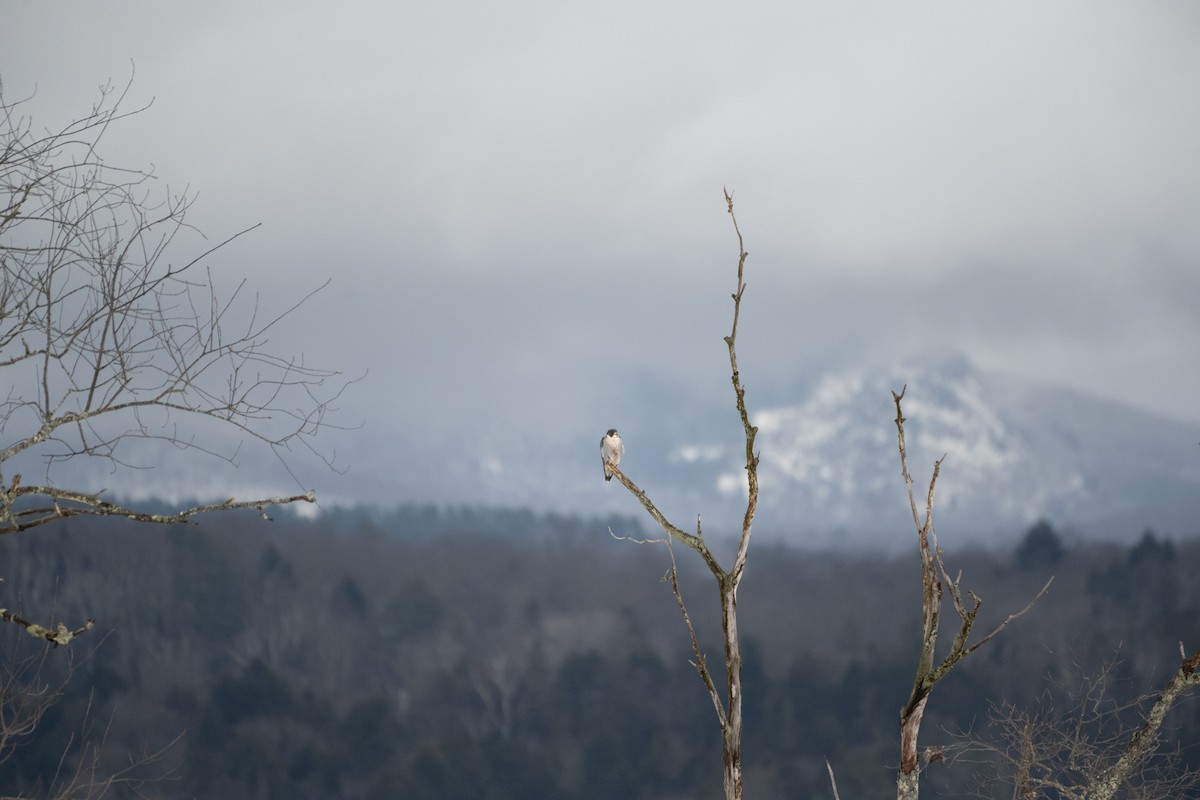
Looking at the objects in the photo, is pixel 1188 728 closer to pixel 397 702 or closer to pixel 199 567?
pixel 397 702

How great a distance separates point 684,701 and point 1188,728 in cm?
5557

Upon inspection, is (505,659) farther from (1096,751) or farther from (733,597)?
(733,597)

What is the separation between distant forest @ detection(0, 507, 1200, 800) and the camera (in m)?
89.4

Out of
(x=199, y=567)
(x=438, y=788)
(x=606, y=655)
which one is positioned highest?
(x=199, y=567)

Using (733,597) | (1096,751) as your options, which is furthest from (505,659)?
(733,597)

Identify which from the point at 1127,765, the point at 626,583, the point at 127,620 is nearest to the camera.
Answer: the point at 1127,765

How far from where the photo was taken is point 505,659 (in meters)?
121

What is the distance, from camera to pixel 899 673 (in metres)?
92.9

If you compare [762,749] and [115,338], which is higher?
[115,338]

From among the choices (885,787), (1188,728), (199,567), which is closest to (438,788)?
(885,787)

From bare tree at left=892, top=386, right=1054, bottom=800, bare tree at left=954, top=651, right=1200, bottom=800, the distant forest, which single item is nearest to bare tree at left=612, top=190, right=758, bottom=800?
bare tree at left=892, top=386, right=1054, bottom=800

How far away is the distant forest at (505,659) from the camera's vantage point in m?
89.4

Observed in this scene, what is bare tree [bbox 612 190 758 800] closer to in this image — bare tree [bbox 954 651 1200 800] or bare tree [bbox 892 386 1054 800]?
bare tree [bbox 892 386 1054 800]

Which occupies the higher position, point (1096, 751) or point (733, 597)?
point (733, 597)
